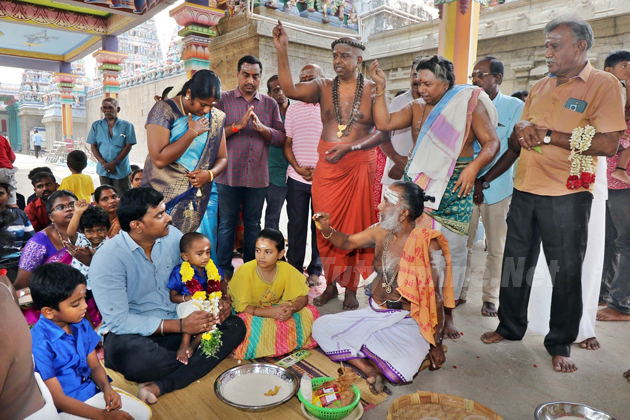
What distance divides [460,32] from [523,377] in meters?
3.53

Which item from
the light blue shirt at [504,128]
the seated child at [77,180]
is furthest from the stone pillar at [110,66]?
the light blue shirt at [504,128]

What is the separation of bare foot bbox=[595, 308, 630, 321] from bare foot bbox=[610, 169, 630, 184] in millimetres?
1095

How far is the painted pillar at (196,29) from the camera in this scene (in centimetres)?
597

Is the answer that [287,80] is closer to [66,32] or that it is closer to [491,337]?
[491,337]

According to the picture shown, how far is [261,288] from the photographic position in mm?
3045

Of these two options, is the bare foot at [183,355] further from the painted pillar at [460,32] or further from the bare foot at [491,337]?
the painted pillar at [460,32]

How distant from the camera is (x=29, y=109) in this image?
27688 mm

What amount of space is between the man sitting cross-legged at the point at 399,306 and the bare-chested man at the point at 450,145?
312 mm

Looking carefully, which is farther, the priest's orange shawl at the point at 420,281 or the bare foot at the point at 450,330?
the bare foot at the point at 450,330

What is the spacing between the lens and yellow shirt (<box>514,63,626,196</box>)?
2.52m

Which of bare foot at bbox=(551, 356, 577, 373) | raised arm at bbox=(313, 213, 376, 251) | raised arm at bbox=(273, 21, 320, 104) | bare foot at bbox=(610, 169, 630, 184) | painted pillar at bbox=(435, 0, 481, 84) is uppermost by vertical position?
painted pillar at bbox=(435, 0, 481, 84)

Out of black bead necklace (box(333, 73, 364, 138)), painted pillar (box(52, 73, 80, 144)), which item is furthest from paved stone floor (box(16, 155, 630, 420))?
painted pillar (box(52, 73, 80, 144))

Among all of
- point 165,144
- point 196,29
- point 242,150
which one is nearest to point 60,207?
point 165,144

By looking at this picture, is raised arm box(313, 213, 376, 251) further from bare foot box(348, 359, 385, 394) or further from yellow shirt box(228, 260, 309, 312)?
bare foot box(348, 359, 385, 394)
